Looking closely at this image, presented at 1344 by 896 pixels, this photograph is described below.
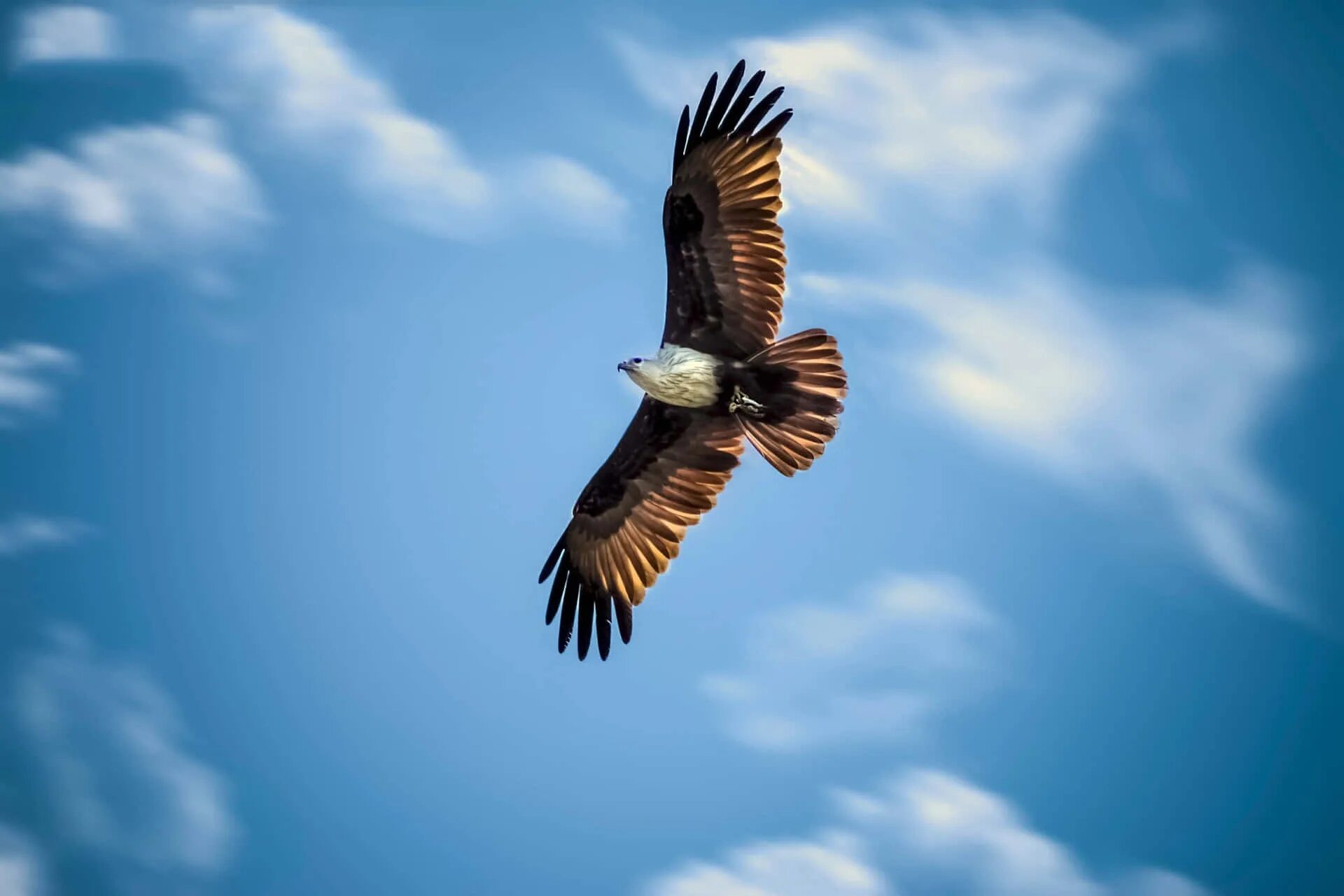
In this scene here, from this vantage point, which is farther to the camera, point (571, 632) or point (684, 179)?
point (571, 632)

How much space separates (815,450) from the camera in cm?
1015

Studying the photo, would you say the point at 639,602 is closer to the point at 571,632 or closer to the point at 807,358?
the point at 571,632

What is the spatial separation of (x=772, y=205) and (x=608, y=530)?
2.98 meters

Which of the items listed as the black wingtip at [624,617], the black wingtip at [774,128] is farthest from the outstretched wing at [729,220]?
the black wingtip at [624,617]

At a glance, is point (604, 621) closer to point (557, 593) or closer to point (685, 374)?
point (557, 593)

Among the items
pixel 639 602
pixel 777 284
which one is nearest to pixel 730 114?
pixel 777 284

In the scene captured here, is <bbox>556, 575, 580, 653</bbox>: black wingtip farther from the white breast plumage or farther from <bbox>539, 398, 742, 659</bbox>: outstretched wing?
the white breast plumage

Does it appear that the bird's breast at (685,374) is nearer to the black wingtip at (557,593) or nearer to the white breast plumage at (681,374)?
the white breast plumage at (681,374)

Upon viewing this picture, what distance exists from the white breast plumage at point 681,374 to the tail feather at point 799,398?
0.43 m

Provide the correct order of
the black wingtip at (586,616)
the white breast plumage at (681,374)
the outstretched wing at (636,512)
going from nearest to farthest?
the white breast plumage at (681,374) → the outstretched wing at (636,512) → the black wingtip at (586,616)

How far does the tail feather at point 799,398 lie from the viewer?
1002cm

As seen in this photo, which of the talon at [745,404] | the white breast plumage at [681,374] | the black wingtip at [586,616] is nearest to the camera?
the talon at [745,404]

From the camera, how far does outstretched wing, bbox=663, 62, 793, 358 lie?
10.1m

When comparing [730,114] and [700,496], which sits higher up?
[730,114]
